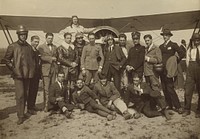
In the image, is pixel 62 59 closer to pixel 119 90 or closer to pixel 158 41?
pixel 119 90

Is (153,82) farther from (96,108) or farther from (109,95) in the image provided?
(96,108)

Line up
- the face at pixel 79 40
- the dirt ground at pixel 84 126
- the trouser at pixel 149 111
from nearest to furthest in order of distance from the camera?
the dirt ground at pixel 84 126
the trouser at pixel 149 111
the face at pixel 79 40

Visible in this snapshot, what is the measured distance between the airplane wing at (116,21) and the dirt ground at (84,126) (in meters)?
0.47

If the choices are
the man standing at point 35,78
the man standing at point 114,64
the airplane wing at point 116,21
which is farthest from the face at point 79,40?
the man standing at point 35,78

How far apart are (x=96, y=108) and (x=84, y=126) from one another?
0.59 ft

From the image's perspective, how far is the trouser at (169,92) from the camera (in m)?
2.21

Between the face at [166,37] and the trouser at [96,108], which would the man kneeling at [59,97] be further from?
the face at [166,37]

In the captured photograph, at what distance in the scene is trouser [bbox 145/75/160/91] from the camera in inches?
87.5

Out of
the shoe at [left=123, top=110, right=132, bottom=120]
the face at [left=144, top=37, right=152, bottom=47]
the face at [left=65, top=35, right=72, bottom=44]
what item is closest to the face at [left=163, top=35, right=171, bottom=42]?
the face at [left=144, top=37, right=152, bottom=47]

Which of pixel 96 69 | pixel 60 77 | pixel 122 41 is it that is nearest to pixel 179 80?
pixel 122 41

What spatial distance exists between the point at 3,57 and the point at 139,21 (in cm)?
122

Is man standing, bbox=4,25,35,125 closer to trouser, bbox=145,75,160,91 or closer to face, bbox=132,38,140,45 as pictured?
face, bbox=132,38,140,45

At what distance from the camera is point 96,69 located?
222 cm

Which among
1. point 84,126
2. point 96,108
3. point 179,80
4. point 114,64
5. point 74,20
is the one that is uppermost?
point 74,20
